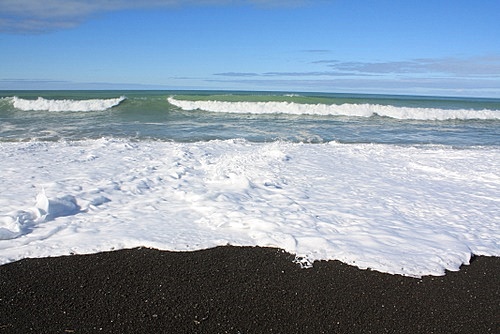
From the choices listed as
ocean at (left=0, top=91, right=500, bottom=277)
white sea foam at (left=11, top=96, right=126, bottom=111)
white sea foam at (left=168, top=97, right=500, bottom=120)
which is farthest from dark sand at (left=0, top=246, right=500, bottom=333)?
white sea foam at (left=11, top=96, right=126, bottom=111)

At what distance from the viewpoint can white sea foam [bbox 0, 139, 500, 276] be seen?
503 centimetres

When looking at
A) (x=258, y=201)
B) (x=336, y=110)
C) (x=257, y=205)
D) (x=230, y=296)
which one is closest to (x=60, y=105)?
(x=336, y=110)

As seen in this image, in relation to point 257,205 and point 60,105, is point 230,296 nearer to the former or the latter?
point 257,205

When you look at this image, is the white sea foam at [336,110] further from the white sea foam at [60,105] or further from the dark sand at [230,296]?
the dark sand at [230,296]

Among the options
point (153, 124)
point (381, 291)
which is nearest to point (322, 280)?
point (381, 291)

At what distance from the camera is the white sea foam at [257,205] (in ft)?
16.5

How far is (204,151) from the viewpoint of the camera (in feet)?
36.7

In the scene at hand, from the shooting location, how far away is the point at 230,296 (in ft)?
12.8

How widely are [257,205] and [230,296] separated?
2754 millimetres

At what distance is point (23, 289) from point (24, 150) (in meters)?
7.90

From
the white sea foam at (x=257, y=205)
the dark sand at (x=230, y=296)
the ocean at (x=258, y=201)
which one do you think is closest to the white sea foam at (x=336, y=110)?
the ocean at (x=258, y=201)

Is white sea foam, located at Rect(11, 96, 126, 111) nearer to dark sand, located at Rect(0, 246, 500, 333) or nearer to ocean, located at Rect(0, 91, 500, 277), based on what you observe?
ocean, located at Rect(0, 91, 500, 277)

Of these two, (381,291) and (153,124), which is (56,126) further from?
(381,291)

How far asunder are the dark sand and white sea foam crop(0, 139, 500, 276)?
30cm
